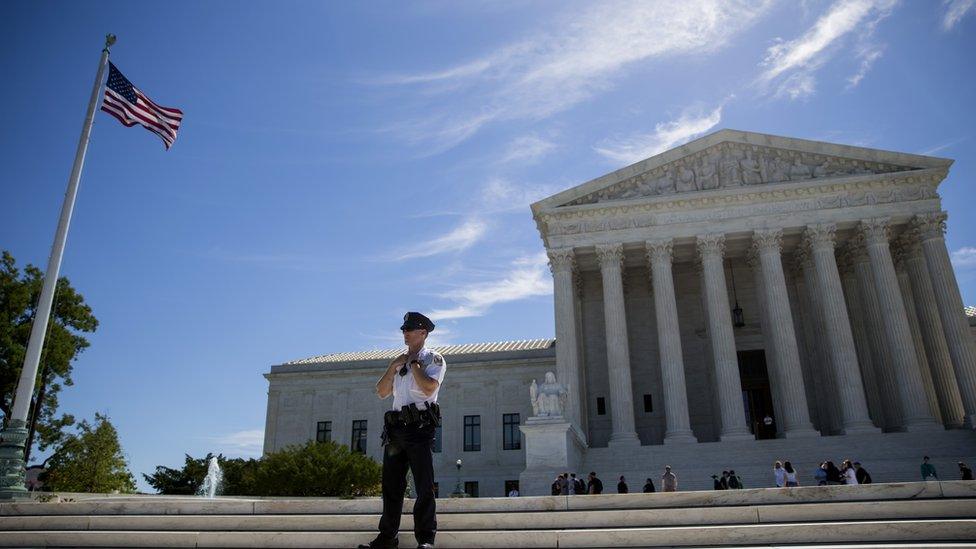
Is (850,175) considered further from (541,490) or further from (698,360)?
(541,490)

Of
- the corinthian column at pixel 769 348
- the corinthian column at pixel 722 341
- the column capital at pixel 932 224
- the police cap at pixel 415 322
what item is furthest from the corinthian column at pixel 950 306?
the police cap at pixel 415 322

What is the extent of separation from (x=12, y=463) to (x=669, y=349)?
1024 inches

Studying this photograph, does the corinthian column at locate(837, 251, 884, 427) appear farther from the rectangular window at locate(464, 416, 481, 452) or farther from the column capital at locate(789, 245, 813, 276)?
the rectangular window at locate(464, 416, 481, 452)

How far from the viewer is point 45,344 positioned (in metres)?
36.9

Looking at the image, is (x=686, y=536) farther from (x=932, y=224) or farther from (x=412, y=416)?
(x=932, y=224)

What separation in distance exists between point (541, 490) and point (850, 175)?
22.4m

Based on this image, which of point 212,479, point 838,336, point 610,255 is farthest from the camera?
point 212,479

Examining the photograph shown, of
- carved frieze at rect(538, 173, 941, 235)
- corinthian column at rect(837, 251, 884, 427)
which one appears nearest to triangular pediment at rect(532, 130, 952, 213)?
carved frieze at rect(538, 173, 941, 235)

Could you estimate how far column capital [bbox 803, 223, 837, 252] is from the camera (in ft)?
107

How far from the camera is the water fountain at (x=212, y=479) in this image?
121 feet

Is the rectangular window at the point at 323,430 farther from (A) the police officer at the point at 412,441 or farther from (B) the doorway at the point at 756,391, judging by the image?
(A) the police officer at the point at 412,441

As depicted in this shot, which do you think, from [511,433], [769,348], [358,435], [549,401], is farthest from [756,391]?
[358,435]

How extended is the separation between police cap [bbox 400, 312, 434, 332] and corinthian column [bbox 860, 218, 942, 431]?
1158 inches

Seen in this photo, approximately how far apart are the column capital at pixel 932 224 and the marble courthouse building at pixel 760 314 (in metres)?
0.09
